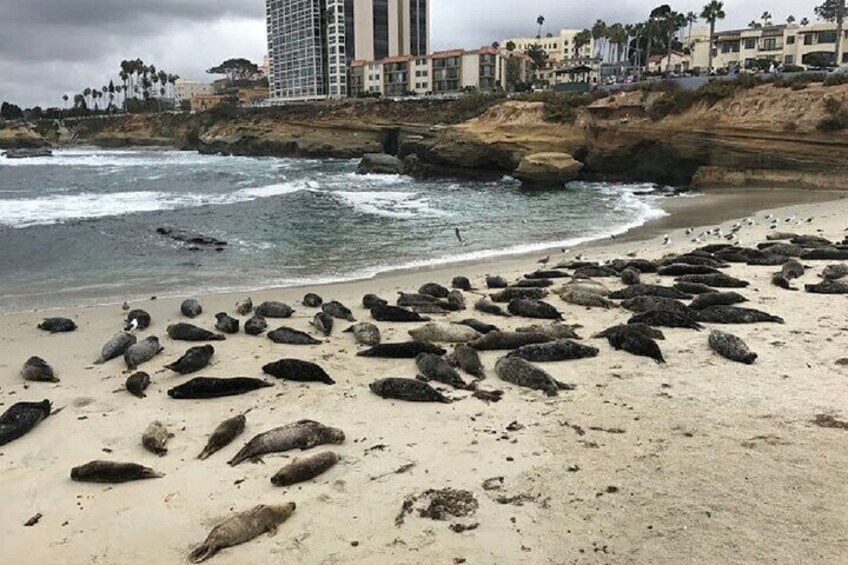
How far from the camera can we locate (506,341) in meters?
9.48

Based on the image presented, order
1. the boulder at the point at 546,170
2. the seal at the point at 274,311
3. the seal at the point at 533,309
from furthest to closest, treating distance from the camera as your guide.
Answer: the boulder at the point at 546,170 → the seal at the point at 274,311 → the seal at the point at 533,309

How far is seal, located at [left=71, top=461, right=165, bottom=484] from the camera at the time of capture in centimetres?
600

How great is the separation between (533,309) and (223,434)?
6.12 meters

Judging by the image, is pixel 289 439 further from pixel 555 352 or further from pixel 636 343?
pixel 636 343

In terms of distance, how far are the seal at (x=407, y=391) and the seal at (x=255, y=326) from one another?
138 inches

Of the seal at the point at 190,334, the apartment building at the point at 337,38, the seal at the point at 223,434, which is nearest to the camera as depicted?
the seal at the point at 223,434

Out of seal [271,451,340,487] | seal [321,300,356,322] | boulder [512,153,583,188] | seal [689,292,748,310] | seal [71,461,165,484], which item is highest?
boulder [512,153,583,188]

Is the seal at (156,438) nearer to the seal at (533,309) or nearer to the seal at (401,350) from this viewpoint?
the seal at (401,350)

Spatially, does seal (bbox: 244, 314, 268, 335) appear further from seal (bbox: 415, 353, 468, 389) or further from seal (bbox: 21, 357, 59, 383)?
seal (bbox: 415, 353, 468, 389)

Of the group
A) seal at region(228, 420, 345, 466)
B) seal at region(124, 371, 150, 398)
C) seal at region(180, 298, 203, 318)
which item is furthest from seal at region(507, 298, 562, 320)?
seal at region(124, 371, 150, 398)

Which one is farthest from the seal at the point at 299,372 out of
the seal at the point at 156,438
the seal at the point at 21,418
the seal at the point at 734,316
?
the seal at the point at 734,316

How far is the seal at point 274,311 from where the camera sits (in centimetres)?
1173

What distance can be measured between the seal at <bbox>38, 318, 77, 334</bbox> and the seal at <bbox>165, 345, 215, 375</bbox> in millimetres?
3075

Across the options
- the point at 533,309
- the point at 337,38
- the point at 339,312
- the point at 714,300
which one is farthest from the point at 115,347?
the point at 337,38
